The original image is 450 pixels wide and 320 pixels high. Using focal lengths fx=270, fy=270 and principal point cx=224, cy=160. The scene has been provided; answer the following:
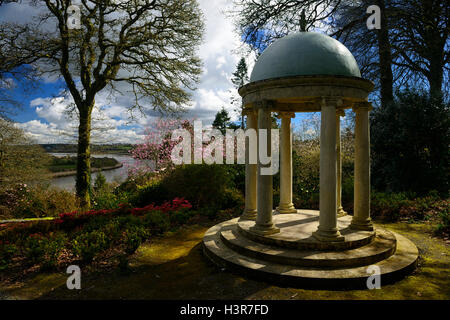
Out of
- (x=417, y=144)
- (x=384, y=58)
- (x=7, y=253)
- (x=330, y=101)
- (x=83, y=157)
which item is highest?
(x=384, y=58)

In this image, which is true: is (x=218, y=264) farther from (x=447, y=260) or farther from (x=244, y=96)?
(x=447, y=260)

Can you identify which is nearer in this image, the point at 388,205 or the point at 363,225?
the point at 363,225

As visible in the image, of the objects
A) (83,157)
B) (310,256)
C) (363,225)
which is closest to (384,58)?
(363,225)

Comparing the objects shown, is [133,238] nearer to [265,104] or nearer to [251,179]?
[251,179]

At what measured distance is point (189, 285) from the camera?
19.8 ft

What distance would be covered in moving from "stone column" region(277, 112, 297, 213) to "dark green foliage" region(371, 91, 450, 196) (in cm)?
769

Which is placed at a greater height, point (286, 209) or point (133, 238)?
point (286, 209)

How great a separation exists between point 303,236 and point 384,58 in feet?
45.0

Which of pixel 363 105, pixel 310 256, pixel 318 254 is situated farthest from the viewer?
pixel 363 105

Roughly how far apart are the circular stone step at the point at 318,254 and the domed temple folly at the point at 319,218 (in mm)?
22

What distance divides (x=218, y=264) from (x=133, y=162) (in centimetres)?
1702

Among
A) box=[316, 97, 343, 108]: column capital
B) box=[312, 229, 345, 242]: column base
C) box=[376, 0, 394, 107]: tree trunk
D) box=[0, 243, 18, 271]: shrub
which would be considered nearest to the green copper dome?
box=[316, 97, 343, 108]: column capital
